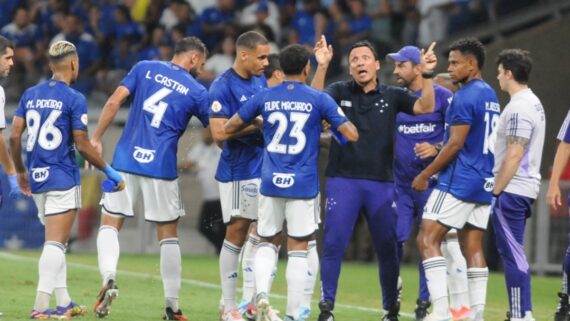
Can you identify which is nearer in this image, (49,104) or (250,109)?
→ (250,109)

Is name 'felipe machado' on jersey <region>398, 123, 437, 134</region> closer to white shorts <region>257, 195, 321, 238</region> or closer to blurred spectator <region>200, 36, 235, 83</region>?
white shorts <region>257, 195, 321, 238</region>

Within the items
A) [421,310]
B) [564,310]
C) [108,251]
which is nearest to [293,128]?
[108,251]

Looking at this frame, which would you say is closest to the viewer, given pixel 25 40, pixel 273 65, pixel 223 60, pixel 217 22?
pixel 273 65

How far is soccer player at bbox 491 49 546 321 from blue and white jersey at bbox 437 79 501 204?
0.24 meters

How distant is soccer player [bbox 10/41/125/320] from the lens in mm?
11086

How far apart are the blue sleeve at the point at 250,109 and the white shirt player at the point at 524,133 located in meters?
2.10

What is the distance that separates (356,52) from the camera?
11.6 metres

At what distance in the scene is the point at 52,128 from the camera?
11.1 m

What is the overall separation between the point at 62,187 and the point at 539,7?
11.4 m

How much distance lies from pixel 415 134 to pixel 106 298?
324cm

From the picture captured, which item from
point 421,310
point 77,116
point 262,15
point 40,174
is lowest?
point 421,310

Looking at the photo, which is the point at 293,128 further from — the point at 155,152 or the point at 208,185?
the point at 208,185

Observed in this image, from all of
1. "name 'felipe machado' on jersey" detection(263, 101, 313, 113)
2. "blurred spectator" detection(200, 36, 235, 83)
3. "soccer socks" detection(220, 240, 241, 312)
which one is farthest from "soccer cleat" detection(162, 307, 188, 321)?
"blurred spectator" detection(200, 36, 235, 83)

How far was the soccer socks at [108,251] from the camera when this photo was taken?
11484 millimetres
